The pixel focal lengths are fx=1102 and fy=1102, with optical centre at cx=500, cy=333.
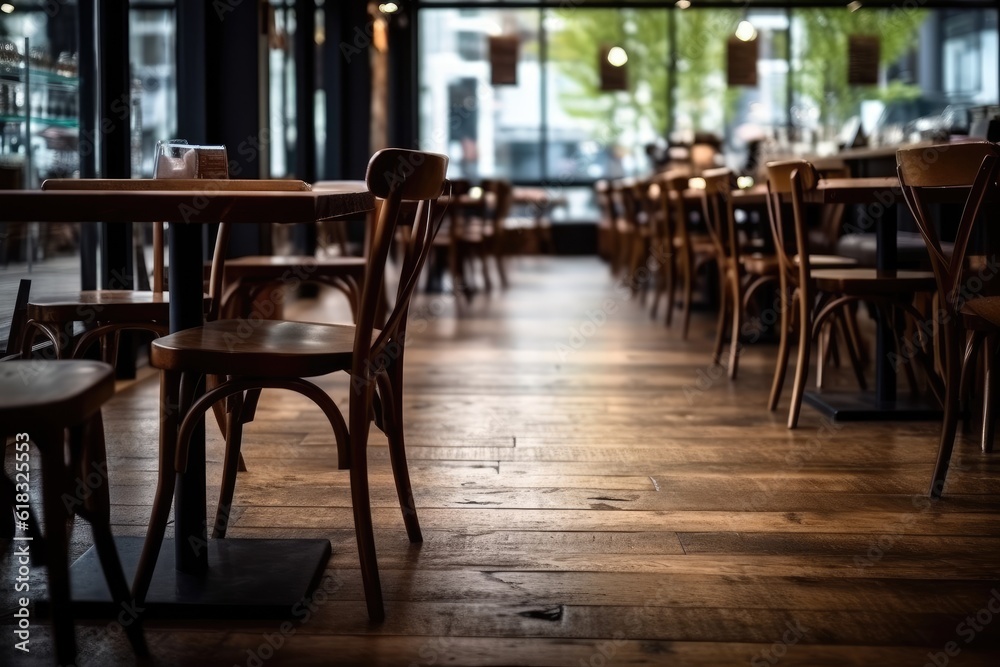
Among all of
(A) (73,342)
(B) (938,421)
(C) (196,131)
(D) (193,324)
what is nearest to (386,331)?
(D) (193,324)

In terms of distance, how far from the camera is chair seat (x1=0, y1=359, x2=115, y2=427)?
139 centimetres

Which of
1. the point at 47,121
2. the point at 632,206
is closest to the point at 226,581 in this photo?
the point at 47,121

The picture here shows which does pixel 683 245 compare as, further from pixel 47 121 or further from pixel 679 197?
pixel 47 121

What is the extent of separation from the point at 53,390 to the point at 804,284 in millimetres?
2522

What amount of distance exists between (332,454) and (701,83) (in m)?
10.0

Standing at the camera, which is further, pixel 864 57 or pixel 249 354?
pixel 864 57

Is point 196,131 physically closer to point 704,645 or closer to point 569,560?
point 569,560

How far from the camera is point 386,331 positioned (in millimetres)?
1985

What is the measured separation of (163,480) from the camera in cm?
187

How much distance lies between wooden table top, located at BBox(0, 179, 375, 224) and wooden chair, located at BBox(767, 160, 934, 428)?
2061mm

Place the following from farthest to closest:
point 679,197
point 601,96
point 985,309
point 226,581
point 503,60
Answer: point 601,96 → point 503,60 → point 679,197 → point 985,309 → point 226,581

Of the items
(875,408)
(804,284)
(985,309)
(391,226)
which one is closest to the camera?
(391,226)

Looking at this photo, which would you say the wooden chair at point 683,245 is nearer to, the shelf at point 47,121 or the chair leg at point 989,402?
the chair leg at point 989,402

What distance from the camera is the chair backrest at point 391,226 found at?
1.75 m
